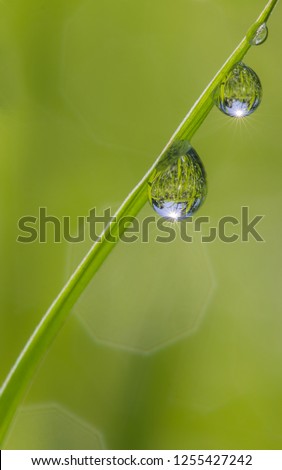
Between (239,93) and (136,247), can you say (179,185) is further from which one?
(136,247)

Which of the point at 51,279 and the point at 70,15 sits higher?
the point at 70,15

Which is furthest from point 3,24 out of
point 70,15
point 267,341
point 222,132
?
point 267,341

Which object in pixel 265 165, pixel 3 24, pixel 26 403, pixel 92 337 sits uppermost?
pixel 3 24

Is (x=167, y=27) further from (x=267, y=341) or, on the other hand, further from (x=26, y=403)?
(x=26, y=403)

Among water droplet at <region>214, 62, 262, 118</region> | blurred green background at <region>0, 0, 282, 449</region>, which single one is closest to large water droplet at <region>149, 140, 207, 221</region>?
water droplet at <region>214, 62, 262, 118</region>

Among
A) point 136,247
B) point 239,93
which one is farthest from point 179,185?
point 136,247
